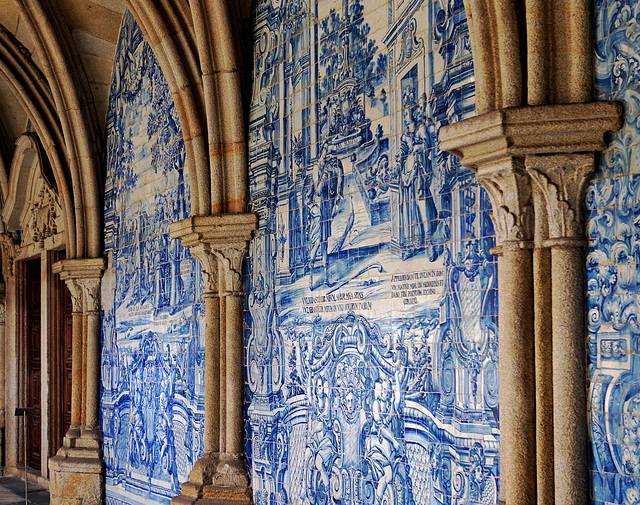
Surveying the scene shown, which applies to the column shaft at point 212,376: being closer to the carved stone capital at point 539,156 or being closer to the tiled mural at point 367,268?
the tiled mural at point 367,268

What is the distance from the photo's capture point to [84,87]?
259 inches

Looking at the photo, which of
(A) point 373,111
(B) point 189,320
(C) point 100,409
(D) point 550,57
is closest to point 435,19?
(A) point 373,111

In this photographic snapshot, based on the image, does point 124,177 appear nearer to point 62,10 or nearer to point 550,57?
point 62,10

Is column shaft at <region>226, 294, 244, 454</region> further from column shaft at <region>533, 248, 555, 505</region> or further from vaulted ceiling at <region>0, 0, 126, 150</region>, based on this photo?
vaulted ceiling at <region>0, 0, 126, 150</region>

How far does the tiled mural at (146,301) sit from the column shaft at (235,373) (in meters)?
0.45

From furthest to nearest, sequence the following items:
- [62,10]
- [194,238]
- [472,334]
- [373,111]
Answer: [62,10], [194,238], [373,111], [472,334]

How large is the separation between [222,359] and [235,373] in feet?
0.48

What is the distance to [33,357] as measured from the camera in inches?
349

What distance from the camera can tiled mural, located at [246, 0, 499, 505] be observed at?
Answer: 121 inches

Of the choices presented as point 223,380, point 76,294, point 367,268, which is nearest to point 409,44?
point 367,268

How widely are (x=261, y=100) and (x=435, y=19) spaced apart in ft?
4.89

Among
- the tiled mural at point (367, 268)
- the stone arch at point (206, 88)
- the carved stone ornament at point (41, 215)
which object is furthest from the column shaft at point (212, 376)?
the carved stone ornament at point (41, 215)

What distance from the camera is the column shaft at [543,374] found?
2.56 m

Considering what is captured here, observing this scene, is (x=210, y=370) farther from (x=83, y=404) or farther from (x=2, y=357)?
(x=2, y=357)
